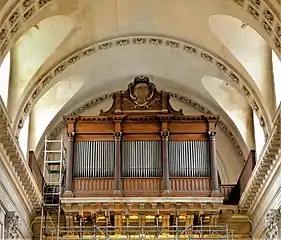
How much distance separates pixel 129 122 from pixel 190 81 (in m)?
2.30

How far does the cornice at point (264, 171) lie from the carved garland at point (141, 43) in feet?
3.52

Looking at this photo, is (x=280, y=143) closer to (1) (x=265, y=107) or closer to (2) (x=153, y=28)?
(1) (x=265, y=107)

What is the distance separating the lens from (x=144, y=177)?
1820cm

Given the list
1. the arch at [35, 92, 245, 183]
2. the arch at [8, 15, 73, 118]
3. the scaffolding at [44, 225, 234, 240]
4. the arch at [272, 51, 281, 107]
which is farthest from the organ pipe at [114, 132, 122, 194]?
the arch at [272, 51, 281, 107]

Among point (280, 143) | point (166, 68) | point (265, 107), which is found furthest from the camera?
point (166, 68)

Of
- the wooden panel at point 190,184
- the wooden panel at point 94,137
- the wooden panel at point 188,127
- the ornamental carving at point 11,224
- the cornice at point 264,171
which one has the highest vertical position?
the wooden panel at point 188,127

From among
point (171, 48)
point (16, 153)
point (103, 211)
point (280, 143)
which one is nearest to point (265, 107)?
point (280, 143)

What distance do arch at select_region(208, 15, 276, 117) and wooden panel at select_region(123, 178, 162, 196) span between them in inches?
132

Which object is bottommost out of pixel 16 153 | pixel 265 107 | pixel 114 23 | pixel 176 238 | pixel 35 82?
pixel 176 238

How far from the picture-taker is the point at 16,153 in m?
15.7

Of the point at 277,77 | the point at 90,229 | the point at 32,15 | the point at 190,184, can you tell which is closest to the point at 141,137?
the point at 190,184

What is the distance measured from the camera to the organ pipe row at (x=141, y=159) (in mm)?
18297

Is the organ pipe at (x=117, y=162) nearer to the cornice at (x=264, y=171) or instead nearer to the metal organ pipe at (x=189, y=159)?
the metal organ pipe at (x=189, y=159)

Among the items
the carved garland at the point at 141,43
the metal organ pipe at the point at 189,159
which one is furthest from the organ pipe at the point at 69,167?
the metal organ pipe at the point at 189,159
